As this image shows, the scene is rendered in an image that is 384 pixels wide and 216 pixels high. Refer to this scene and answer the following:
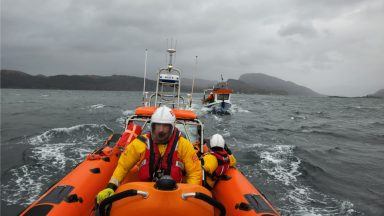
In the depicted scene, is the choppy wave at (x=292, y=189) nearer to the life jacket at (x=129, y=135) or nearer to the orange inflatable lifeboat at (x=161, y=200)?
the life jacket at (x=129, y=135)

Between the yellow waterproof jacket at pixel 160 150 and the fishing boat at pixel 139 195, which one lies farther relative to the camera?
the yellow waterproof jacket at pixel 160 150

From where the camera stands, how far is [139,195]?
2338 mm

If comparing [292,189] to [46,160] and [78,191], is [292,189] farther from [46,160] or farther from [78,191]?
[46,160]

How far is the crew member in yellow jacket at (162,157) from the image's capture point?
3.03 m

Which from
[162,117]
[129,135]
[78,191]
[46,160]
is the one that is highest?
[162,117]

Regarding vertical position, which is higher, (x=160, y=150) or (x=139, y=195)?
(x=160, y=150)

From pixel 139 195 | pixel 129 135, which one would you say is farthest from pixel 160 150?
pixel 129 135

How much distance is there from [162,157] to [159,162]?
65 millimetres

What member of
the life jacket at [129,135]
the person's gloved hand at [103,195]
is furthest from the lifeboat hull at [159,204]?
the life jacket at [129,135]

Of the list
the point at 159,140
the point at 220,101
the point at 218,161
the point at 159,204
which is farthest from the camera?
the point at 220,101

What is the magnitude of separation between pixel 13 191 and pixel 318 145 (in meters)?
11.6

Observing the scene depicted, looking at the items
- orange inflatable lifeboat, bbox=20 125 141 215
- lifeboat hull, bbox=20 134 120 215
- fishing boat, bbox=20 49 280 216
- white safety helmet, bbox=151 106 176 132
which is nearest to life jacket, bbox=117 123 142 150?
fishing boat, bbox=20 49 280 216

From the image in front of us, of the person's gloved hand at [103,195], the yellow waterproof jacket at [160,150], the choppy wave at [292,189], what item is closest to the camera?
the person's gloved hand at [103,195]

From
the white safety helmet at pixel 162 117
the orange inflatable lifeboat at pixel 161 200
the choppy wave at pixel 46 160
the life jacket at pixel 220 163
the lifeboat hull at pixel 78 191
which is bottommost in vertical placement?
the choppy wave at pixel 46 160
